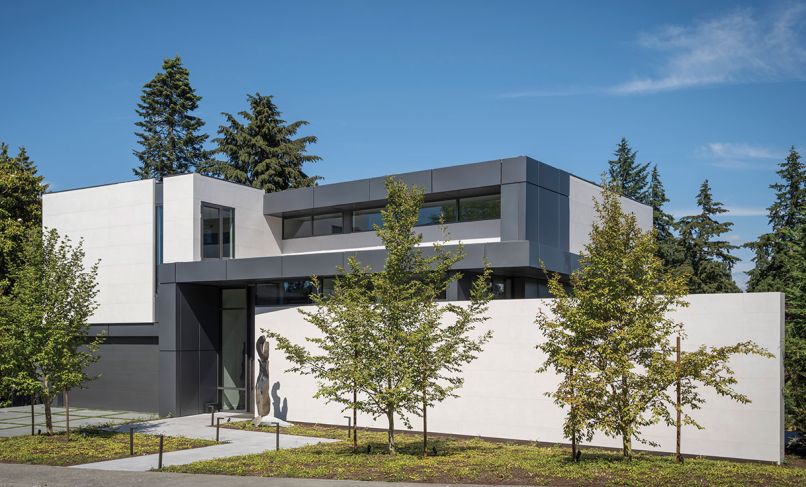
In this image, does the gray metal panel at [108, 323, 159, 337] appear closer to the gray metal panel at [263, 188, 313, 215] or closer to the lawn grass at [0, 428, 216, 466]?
the lawn grass at [0, 428, 216, 466]

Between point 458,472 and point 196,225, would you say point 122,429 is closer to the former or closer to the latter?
point 196,225

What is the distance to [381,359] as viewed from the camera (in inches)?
719

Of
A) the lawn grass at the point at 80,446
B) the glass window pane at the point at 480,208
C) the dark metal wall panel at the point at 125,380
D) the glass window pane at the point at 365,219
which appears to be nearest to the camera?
the lawn grass at the point at 80,446

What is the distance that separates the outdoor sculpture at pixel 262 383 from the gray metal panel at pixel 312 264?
2648 mm

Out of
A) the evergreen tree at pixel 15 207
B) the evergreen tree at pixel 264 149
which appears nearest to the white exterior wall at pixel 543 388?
the evergreen tree at pixel 15 207

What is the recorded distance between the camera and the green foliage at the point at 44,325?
23000mm

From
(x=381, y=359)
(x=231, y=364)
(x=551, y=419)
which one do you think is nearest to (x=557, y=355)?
(x=381, y=359)

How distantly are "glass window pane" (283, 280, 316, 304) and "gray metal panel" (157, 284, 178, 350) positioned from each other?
4.39 metres

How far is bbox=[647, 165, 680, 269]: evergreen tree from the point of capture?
5249 cm

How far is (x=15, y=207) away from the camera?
40.4 metres

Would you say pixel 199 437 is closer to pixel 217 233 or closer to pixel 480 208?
pixel 217 233

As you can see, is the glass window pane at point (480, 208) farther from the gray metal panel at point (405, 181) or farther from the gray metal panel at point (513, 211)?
the gray metal panel at point (405, 181)

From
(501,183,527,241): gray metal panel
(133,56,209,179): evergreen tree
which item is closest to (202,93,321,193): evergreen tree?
(133,56,209,179): evergreen tree

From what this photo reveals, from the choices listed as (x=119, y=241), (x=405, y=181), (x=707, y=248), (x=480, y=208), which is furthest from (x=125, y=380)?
(x=707, y=248)
